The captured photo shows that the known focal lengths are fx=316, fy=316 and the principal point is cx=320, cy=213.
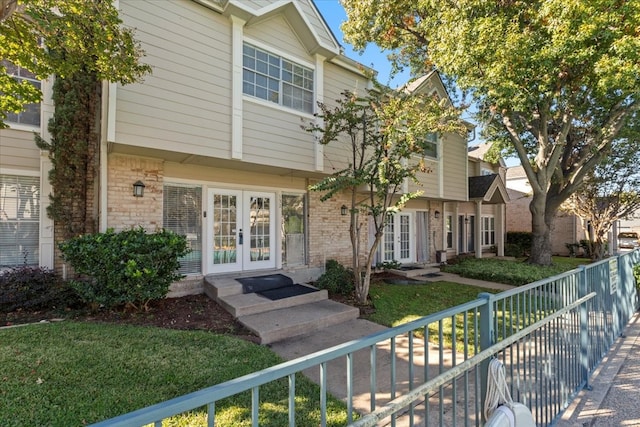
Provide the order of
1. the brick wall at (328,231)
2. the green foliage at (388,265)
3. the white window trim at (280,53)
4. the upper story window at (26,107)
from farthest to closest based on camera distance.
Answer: the green foliage at (388,265) → the brick wall at (328,231) → the white window trim at (280,53) → the upper story window at (26,107)

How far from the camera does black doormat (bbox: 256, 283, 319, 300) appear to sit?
22.7ft

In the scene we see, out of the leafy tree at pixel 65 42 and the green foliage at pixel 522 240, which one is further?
the green foliage at pixel 522 240

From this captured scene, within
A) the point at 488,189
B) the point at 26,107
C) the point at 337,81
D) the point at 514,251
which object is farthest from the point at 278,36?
the point at 514,251

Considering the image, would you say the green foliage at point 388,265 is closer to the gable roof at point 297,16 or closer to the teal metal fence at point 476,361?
the teal metal fence at point 476,361

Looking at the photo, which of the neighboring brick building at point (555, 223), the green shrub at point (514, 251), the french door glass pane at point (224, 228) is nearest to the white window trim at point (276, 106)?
the french door glass pane at point (224, 228)

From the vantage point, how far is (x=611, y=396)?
→ 3.61 metres

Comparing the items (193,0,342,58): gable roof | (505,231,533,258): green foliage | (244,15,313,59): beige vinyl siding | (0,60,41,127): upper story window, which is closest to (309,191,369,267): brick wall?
(244,15,313,59): beige vinyl siding

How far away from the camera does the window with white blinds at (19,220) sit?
629 cm

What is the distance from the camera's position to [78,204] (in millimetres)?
6742

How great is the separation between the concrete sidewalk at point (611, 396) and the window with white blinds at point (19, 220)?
9.10 meters

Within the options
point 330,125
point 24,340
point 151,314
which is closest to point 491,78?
point 330,125

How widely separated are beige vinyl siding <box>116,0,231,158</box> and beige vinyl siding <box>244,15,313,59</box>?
2.61 ft

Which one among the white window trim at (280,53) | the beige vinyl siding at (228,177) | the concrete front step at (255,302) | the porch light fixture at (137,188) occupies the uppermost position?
the white window trim at (280,53)

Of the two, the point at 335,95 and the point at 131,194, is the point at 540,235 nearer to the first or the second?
the point at 335,95
